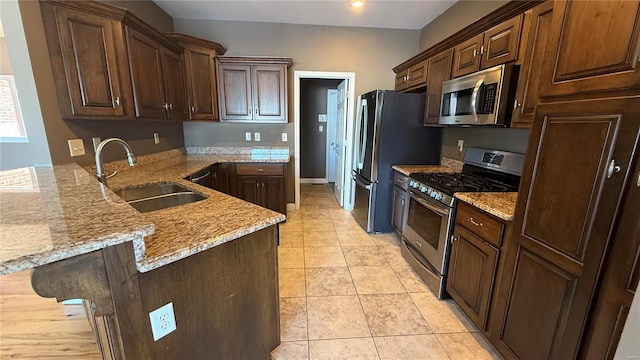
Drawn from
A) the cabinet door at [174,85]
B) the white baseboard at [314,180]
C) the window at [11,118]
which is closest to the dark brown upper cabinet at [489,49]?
the cabinet door at [174,85]

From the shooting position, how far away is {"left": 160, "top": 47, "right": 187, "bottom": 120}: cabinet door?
8.93ft

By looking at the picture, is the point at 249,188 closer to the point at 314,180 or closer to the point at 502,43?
the point at 314,180

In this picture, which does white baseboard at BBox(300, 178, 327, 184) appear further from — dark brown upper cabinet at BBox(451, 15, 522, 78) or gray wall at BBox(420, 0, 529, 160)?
dark brown upper cabinet at BBox(451, 15, 522, 78)

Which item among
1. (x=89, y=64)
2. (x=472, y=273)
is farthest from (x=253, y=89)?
(x=472, y=273)

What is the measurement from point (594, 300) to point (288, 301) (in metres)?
1.74

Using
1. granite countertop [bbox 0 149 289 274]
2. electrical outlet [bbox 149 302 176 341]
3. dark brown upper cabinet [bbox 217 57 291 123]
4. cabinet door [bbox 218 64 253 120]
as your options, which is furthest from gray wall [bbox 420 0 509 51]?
electrical outlet [bbox 149 302 176 341]

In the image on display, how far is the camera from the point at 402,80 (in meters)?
3.42

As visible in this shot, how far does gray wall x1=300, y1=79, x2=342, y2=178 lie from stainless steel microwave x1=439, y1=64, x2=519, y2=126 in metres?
3.45

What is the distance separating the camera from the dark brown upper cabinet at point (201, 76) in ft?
10.3

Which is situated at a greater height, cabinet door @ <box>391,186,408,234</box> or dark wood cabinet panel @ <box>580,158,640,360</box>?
dark wood cabinet panel @ <box>580,158,640,360</box>

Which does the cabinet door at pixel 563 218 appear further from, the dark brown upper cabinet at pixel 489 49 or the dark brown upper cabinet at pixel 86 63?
the dark brown upper cabinet at pixel 86 63

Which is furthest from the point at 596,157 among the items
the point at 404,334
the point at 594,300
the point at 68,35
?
the point at 68,35

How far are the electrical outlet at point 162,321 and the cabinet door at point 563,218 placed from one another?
1648mm

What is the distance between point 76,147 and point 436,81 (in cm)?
314
